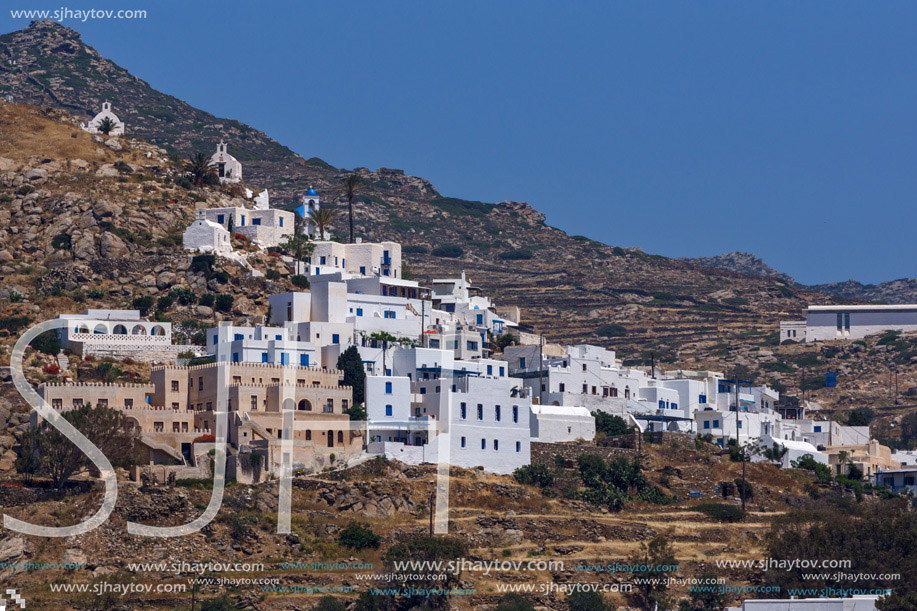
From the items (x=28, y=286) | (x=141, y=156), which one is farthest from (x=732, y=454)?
(x=141, y=156)

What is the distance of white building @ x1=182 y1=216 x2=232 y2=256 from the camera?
307ft

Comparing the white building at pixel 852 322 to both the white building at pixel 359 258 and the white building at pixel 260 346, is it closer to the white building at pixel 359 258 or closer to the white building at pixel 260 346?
the white building at pixel 359 258

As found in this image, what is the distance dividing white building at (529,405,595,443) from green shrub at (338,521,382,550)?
52.2 ft

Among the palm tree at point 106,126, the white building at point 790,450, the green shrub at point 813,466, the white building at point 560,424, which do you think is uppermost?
the palm tree at point 106,126

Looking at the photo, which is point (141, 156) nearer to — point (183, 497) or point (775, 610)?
point (183, 497)

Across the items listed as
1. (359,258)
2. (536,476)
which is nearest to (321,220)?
(359,258)

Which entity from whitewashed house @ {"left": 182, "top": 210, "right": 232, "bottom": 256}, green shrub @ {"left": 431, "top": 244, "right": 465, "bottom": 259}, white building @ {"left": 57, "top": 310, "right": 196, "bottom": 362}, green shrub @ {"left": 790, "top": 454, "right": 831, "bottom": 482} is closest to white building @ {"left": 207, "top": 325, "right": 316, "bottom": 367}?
white building @ {"left": 57, "top": 310, "right": 196, "bottom": 362}

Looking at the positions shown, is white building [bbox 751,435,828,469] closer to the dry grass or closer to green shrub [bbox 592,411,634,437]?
green shrub [bbox 592,411,634,437]

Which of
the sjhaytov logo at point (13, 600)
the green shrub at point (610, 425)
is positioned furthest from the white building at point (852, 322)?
the sjhaytov logo at point (13, 600)

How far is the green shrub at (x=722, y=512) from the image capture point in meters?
73.2

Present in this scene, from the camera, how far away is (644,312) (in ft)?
552

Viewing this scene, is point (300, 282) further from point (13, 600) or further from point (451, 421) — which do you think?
point (13, 600)

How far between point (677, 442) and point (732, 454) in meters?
3.32

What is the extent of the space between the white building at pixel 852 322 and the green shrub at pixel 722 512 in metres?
78.2
